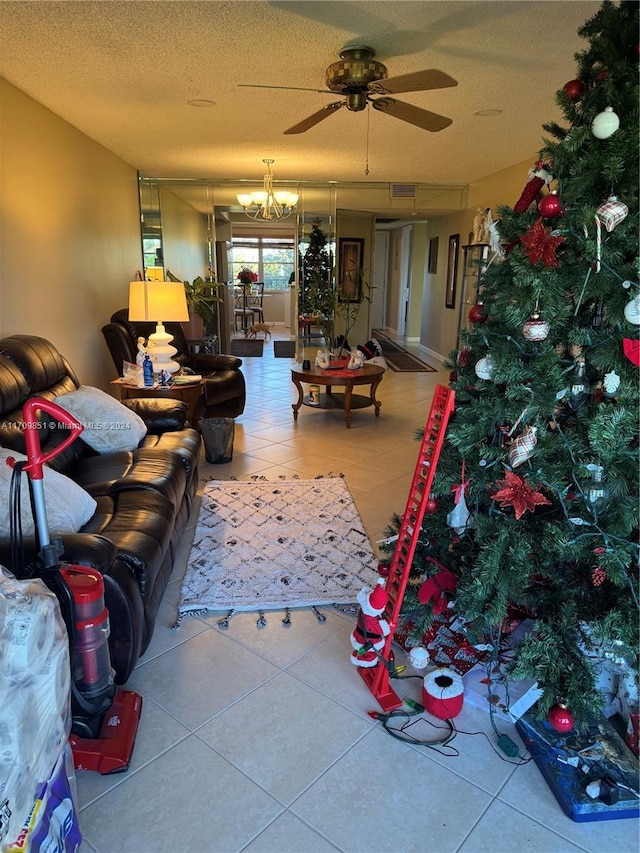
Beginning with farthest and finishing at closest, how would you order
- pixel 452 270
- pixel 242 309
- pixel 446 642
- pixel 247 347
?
1. pixel 242 309
2. pixel 247 347
3. pixel 452 270
4. pixel 446 642

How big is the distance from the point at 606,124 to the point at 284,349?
9.61 metres

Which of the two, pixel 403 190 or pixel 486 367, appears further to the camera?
pixel 403 190

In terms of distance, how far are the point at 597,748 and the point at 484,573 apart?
58cm

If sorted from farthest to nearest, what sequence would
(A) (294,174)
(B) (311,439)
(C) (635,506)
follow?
(A) (294,174) → (B) (311,439) → (C) (635,506)

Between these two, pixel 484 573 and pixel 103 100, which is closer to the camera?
pixel 484 573

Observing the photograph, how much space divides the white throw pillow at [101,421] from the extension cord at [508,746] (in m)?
2.22

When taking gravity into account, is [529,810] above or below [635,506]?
below

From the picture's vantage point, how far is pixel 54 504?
6.23 ft

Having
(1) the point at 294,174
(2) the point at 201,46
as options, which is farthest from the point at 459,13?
(1) the point at 294,174

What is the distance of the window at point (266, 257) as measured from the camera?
14.4m

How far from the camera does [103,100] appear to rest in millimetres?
3945

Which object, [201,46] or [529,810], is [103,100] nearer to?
[201,46]

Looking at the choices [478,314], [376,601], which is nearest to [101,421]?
[376,601]

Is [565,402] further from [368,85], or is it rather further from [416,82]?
[368,85]
